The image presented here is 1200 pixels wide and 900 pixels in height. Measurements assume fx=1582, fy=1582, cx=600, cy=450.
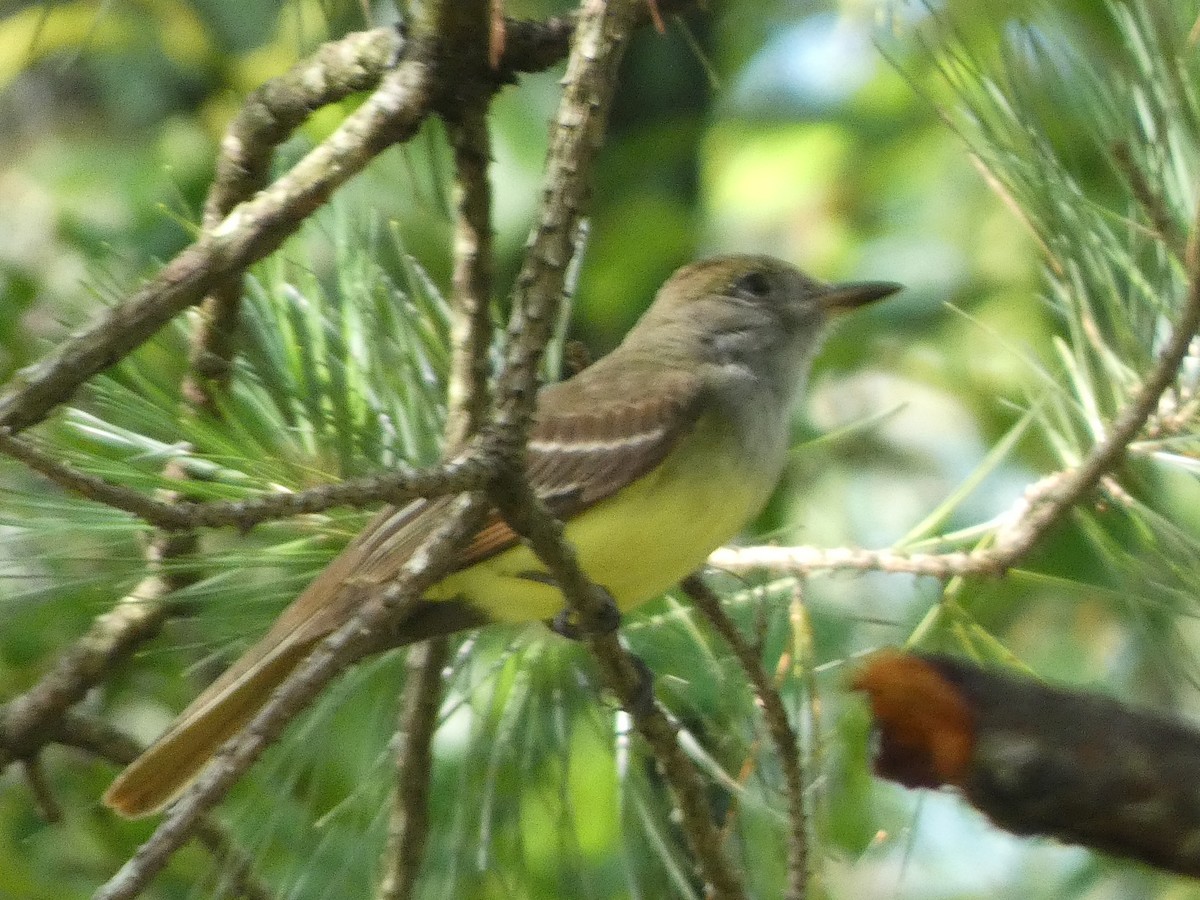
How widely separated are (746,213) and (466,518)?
3.42 metres

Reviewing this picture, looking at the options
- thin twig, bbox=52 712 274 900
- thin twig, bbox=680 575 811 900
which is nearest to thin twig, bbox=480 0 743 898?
thin twig, bbox=680 575 811 900

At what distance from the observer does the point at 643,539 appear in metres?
2.57

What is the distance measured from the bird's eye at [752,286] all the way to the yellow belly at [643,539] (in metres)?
0.81

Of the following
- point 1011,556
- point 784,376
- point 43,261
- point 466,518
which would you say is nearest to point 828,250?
point 784,376

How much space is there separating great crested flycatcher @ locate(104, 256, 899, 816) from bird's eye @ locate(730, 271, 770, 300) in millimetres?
189

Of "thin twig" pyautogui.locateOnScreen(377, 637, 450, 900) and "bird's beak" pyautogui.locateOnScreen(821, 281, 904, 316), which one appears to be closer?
"thin twig" pyautogui.locateOnScreen(377, 637, 450, 900)

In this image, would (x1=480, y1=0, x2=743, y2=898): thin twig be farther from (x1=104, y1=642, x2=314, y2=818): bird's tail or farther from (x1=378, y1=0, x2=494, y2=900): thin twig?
(x1=104, y1=642, x2=314, y2=818): bird's tail

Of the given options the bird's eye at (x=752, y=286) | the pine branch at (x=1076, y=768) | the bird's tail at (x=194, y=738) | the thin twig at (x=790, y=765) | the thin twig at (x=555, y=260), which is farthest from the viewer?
the bird's eye at (x=752, y=286)

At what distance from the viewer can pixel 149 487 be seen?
217 cm

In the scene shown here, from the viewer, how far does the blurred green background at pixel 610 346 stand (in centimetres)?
249

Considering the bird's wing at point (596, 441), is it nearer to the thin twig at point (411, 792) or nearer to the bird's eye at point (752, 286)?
the thin twig at point (411, 792)

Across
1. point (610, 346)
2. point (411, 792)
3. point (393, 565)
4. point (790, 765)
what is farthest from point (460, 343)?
point (610, 346)

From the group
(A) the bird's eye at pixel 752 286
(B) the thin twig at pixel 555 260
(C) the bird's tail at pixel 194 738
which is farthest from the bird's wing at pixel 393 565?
(A) the bird's eye at pixel 752 286

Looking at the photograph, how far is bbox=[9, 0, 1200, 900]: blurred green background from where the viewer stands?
2490 millimetres
